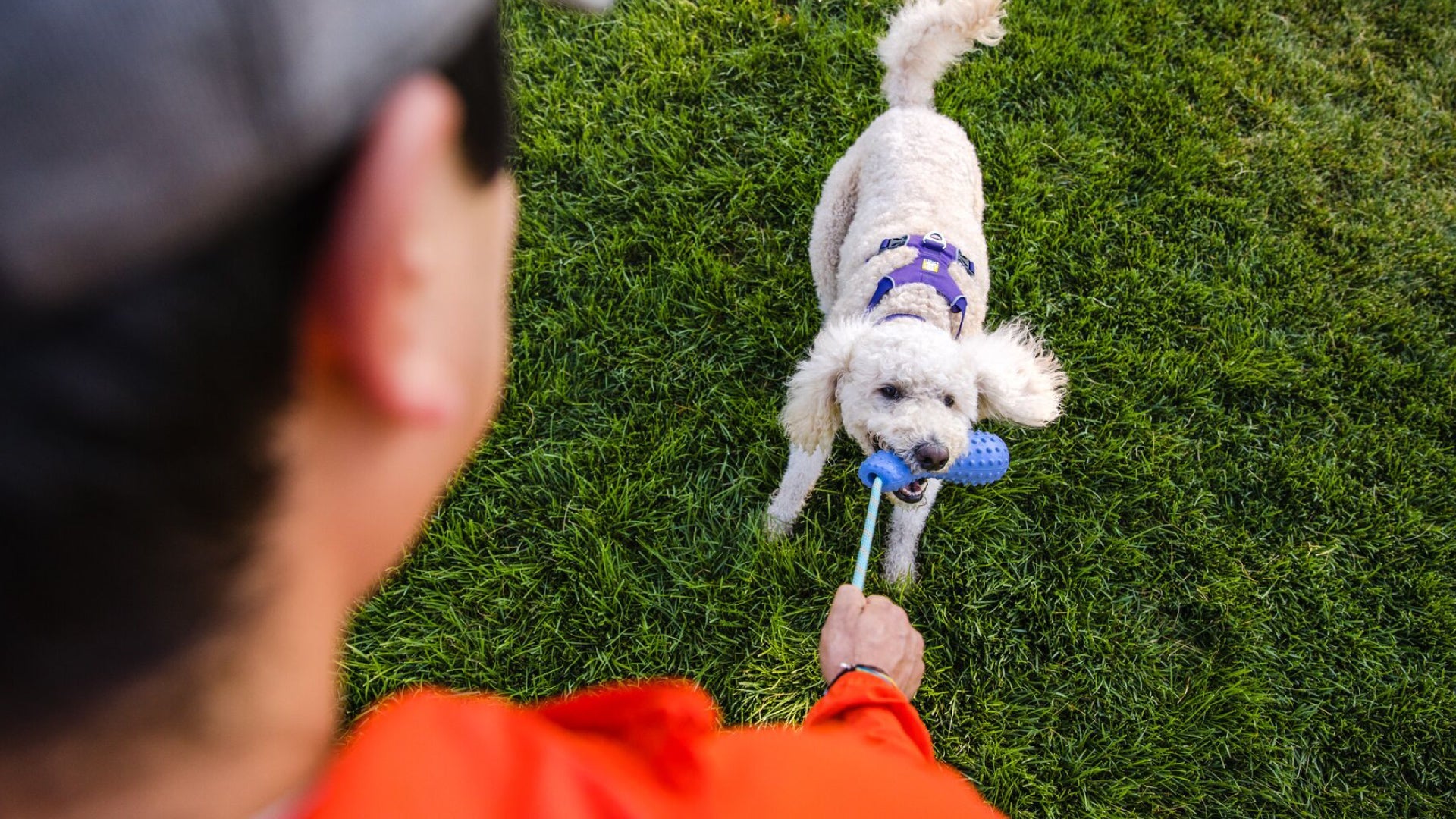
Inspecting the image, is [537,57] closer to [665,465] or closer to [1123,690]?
[665,465]

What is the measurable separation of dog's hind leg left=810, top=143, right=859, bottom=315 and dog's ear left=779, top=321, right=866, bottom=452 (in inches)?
24.8

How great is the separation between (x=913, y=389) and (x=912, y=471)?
0.26 metres

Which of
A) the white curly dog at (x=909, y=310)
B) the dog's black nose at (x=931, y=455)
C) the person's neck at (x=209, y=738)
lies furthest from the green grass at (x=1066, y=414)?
the person's neck at (x=209, y=738)

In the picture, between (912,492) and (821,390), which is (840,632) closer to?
(912,492)

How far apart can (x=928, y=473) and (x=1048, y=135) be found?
233cm

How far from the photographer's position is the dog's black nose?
233cm

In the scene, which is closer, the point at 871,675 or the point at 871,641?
the point at 871,675

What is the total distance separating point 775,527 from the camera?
3021mm

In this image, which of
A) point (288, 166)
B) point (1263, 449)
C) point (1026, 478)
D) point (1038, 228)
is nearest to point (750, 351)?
point (1026, 478)

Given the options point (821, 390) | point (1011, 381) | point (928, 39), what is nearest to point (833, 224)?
point (928, 39)

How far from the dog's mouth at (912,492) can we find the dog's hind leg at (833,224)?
3.24ft

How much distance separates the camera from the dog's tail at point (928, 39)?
2.93 m

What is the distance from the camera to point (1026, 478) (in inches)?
125

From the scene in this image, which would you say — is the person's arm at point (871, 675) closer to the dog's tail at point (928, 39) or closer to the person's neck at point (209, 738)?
the person's neck at point (209, 738)
